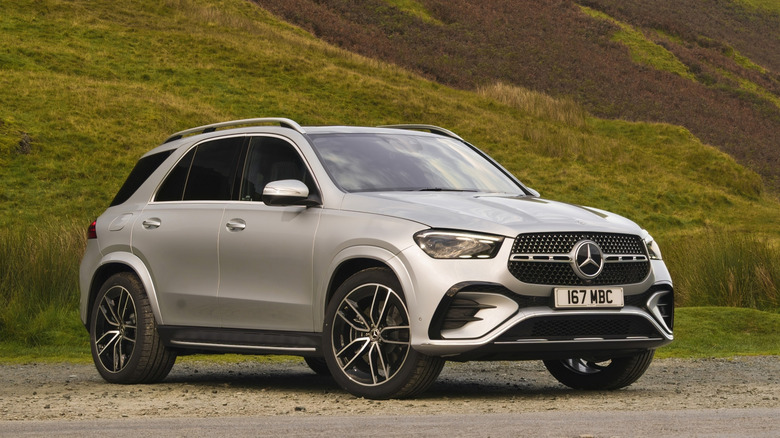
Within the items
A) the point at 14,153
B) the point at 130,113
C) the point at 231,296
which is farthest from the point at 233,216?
the point at 130,113

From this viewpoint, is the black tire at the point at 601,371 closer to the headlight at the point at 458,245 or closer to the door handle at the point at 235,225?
the headlight at the point at 458,245

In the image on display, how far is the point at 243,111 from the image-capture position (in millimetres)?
39406

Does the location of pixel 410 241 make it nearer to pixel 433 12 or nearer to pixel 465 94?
pixel 465 94

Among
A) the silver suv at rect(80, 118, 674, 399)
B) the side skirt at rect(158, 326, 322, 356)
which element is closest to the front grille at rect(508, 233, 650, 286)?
the silver suv at rect(80, 118, 674, 399)

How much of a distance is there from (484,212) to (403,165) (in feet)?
4.26

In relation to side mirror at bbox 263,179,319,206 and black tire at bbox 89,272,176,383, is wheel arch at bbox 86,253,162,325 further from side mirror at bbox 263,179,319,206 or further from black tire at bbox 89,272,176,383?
side mirror at bbox 263,179,319,206

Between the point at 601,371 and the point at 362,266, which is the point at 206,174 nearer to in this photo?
the point at 362,266

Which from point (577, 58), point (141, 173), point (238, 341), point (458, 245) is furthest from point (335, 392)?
point (577, 58)

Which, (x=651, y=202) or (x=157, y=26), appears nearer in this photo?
(x=651, y=202)

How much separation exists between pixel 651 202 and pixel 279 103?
43.7ft

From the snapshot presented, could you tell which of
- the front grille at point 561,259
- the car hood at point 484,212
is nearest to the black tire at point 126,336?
the car hood at point 484,212

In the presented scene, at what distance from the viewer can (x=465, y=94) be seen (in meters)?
49.5

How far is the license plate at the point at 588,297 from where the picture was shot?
7.68m

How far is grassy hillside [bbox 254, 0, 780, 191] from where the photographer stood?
55.0m
